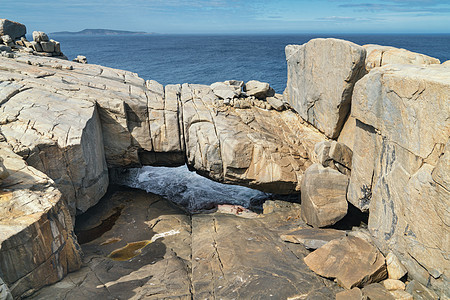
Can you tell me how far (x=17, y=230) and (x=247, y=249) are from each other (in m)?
6.14

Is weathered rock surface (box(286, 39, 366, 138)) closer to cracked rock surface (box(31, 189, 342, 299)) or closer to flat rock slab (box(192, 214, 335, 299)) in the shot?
cracked rock surface (box(31, 189, 342, 299))

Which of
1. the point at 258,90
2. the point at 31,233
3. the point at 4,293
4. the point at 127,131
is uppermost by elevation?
the point at 258,90

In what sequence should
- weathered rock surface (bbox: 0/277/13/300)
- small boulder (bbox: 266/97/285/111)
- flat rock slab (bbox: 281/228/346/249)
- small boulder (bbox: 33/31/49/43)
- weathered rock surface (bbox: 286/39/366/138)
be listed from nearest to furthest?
weathered rock surface (bbox: 0/277/13/300)
flat rock slab (bbox: 281/228/346/249)
weathered rock surface (bbox: 286/39/366/138)
small boulder (bbox: 266/97/285/111)
small boulder (bbox: 33/31/49/43)

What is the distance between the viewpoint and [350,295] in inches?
313

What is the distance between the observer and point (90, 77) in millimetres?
16406

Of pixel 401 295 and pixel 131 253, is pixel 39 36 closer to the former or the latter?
pixel 131 253

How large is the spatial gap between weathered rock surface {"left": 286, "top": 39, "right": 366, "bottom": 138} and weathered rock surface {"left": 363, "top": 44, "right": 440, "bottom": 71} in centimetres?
111

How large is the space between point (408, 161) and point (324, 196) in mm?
3666

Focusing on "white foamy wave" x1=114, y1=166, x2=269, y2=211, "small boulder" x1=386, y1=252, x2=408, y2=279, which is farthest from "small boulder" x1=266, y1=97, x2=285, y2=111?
"small boulder" x1=386, y1=252, x2=408, y2=279

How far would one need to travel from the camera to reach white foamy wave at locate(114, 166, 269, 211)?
17523mm

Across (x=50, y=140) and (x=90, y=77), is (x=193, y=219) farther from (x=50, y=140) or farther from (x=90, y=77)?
(x=90, y=77)

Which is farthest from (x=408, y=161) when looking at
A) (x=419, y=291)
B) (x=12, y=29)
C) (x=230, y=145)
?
(x=12, y=29)

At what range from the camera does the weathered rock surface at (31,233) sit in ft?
23.1

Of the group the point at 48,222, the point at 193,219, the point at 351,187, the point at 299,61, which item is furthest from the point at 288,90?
the point at 48,222
